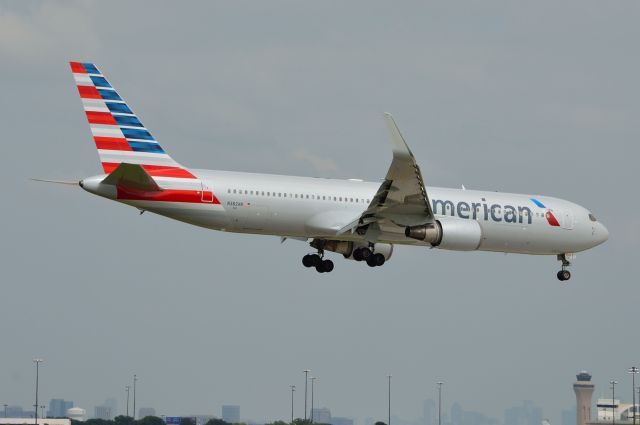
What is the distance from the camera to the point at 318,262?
58625 mm

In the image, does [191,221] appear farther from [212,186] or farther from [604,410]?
[604,410]

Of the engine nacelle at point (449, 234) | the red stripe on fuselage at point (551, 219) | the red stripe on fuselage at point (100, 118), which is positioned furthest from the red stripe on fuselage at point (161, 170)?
the red stripe on fuselage at point (551, 219)

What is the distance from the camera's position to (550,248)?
2331 inches

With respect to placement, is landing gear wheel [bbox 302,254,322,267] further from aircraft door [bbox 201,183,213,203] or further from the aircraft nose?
the aircraft nose

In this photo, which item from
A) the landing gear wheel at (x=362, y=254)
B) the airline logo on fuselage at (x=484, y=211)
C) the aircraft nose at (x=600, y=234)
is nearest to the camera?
the airline logo on fuselage at (x=484, y=211)

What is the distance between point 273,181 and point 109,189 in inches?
272

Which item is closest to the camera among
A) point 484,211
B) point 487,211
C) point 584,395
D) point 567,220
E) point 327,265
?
point 484,211

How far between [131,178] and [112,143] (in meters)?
3.48

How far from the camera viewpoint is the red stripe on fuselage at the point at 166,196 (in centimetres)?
4991

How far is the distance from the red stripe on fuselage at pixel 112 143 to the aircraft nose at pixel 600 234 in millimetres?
21712

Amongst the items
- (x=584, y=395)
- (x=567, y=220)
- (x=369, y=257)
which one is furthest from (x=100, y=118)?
(x=584, y=395)

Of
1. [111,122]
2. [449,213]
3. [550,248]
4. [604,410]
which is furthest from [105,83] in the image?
[604,410]

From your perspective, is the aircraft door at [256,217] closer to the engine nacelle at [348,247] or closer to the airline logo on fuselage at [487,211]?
the engine nacelle at [348,247]

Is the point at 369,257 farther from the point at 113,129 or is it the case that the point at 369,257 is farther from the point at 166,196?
the point at 113,129
